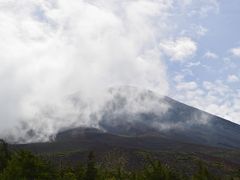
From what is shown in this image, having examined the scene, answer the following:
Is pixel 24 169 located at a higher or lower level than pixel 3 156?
lower

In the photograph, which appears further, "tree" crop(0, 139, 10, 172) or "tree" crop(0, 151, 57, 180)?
"tree" crop(0, 139, 10, 172)

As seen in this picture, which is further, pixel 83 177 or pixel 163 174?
pixel 83 177

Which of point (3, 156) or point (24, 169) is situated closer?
point (24, 169)

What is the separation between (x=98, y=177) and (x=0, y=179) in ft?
52.5

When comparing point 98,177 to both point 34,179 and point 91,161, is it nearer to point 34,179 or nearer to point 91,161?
point 91,161

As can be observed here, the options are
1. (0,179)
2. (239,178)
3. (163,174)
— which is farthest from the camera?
(239,178)

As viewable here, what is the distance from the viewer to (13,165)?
123 feet

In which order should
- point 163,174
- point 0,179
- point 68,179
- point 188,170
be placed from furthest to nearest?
point 188,170, point 68,179, point 163,174, point 0,179

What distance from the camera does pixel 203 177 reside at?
50.1 meters

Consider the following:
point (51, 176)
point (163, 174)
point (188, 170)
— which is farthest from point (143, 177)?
point (188, 170)

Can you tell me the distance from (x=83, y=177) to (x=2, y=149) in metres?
9.99

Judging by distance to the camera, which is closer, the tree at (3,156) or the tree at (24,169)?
the tree at (24,169)

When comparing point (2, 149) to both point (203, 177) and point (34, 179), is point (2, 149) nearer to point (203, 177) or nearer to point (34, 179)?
point (34, 179)

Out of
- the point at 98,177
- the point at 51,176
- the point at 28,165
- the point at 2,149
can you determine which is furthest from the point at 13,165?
the point at 98,177
